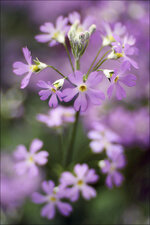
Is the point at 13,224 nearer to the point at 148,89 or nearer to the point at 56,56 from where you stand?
the point at 148,89

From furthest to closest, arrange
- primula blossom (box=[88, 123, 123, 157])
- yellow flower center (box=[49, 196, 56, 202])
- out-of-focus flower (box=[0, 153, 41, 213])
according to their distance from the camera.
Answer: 1. out-of-focus flower (box=[0, 153, 41, 213])
2. primula blossom (box=[88, 123, 123, 157])
3. yellow flower center (box=[49, 196, 56, 202])

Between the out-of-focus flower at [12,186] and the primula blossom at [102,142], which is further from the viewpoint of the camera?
the out-of-focus flower at [12,186]

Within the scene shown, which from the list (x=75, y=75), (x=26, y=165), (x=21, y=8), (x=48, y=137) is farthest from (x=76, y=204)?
(x=21, y=8)

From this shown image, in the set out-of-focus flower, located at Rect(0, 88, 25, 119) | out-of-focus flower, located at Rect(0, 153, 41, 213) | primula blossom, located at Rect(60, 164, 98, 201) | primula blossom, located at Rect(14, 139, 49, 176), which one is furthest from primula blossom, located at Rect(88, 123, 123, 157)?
out-of-focus flower, located at Rect(0, 88, 25, 119)

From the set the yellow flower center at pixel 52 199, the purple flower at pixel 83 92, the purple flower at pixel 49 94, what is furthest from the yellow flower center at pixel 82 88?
the yellow flower center at pixel 52 199

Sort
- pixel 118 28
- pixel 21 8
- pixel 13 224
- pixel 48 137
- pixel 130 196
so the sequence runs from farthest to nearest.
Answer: pixel 21 8
pixel 48 137
pixel 130 196
pixel 13 224
pixel 118 28

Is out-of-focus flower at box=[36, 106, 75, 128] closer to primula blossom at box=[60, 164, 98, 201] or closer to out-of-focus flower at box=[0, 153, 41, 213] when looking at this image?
primula blossom at box=[60, 164, 98, 201]

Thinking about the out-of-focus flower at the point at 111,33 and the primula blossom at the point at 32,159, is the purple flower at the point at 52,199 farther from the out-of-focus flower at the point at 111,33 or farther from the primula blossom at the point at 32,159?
the out-of-focus flower at the point at 111,33

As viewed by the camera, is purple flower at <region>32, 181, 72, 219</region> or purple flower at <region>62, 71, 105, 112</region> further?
purple flower at <region>32, 181, 72, 219</region>

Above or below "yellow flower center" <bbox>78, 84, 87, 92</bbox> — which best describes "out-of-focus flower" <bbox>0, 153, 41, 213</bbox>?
below
